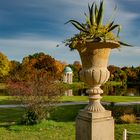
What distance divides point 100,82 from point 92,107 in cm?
65

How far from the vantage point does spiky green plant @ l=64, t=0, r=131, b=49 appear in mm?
8180

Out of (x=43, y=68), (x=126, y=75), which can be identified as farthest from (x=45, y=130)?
(x=126, y=75)

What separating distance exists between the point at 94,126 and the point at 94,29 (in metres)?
2.36

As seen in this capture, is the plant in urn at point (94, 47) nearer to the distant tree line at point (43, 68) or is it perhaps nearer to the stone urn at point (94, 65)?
the stone urn at point (94, 65)

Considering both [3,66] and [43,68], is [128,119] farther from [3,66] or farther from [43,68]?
[43,68]

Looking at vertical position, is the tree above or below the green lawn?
above

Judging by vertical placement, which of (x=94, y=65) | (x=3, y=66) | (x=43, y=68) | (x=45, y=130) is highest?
(x=3, y=66)

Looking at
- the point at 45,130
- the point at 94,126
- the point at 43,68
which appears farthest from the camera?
the point at 43,68

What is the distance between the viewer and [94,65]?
27.3ft

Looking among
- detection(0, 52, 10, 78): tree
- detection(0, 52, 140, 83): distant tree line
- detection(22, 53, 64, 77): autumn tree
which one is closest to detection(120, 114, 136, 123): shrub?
detection(0, 52, 140, 83): distant tree line

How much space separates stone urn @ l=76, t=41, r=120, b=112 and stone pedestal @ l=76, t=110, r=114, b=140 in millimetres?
172

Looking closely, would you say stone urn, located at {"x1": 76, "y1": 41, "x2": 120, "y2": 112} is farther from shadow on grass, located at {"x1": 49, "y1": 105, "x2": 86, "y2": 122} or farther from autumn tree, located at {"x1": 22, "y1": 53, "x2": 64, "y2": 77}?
autumn tree, located at {"x1": 22, "y1": 53, "x2": 64, "y2": 77}

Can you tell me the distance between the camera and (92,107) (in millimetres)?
8344

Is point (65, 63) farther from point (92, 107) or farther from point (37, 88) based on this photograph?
point (92, 107)
